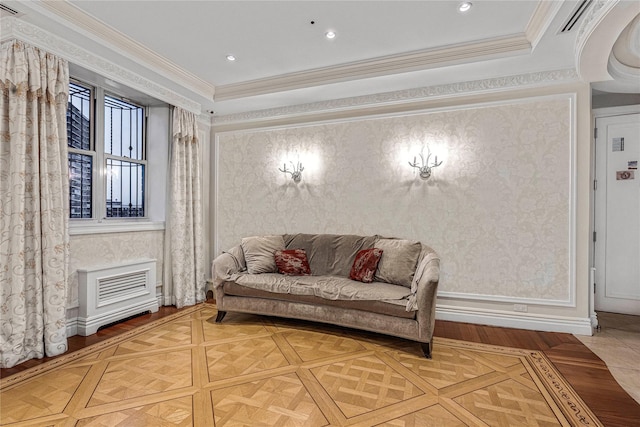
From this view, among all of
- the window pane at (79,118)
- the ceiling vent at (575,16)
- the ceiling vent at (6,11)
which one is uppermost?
the ceiling vent at (6,11)

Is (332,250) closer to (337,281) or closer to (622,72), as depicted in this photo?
(337,281)

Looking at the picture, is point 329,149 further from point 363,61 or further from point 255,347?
point 255,347

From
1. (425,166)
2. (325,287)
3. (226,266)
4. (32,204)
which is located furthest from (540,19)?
(32,204)

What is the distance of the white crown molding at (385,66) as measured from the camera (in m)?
3.08

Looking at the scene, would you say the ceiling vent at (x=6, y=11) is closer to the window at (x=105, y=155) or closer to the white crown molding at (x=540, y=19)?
the window at (x=105, y=155)

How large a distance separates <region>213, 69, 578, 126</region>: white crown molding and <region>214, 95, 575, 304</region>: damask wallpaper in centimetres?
20

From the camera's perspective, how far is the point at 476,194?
3.67 metres

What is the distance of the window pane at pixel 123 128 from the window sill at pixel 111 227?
2.90ft

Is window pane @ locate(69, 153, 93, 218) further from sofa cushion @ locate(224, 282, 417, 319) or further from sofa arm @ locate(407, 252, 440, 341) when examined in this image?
sofa arm @ locate(407, 252, 440, 341)

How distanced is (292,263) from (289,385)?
1.63 metres

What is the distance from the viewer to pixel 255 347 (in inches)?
117

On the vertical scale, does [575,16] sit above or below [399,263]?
above

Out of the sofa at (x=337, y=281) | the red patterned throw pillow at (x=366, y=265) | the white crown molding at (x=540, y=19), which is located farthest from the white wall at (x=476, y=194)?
the white crown molding at (x=540, y=19)

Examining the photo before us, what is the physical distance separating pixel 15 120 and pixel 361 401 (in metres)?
3.42
